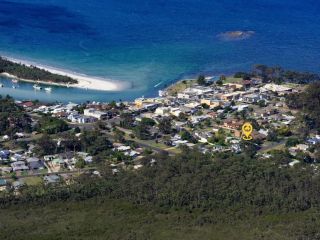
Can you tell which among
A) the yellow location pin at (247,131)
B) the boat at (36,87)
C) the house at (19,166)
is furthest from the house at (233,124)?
the boat at (36,87)

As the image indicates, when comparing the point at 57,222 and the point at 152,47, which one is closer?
the point at 57,222

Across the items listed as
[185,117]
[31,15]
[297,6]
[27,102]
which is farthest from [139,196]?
[297,6]

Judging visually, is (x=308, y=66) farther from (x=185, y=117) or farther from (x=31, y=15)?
(x=31, y=15)

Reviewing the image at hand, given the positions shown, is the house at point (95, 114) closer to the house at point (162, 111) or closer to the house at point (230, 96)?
the house at point (162, 111)

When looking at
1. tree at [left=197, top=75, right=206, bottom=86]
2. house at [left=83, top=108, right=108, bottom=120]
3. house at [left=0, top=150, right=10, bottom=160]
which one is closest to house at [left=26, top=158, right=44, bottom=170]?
house at [left=0, top=150, right=10, bottom=160]

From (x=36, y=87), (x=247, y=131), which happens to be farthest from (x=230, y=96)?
(x=36, y=87)

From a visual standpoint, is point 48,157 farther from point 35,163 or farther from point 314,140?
point 314,140
